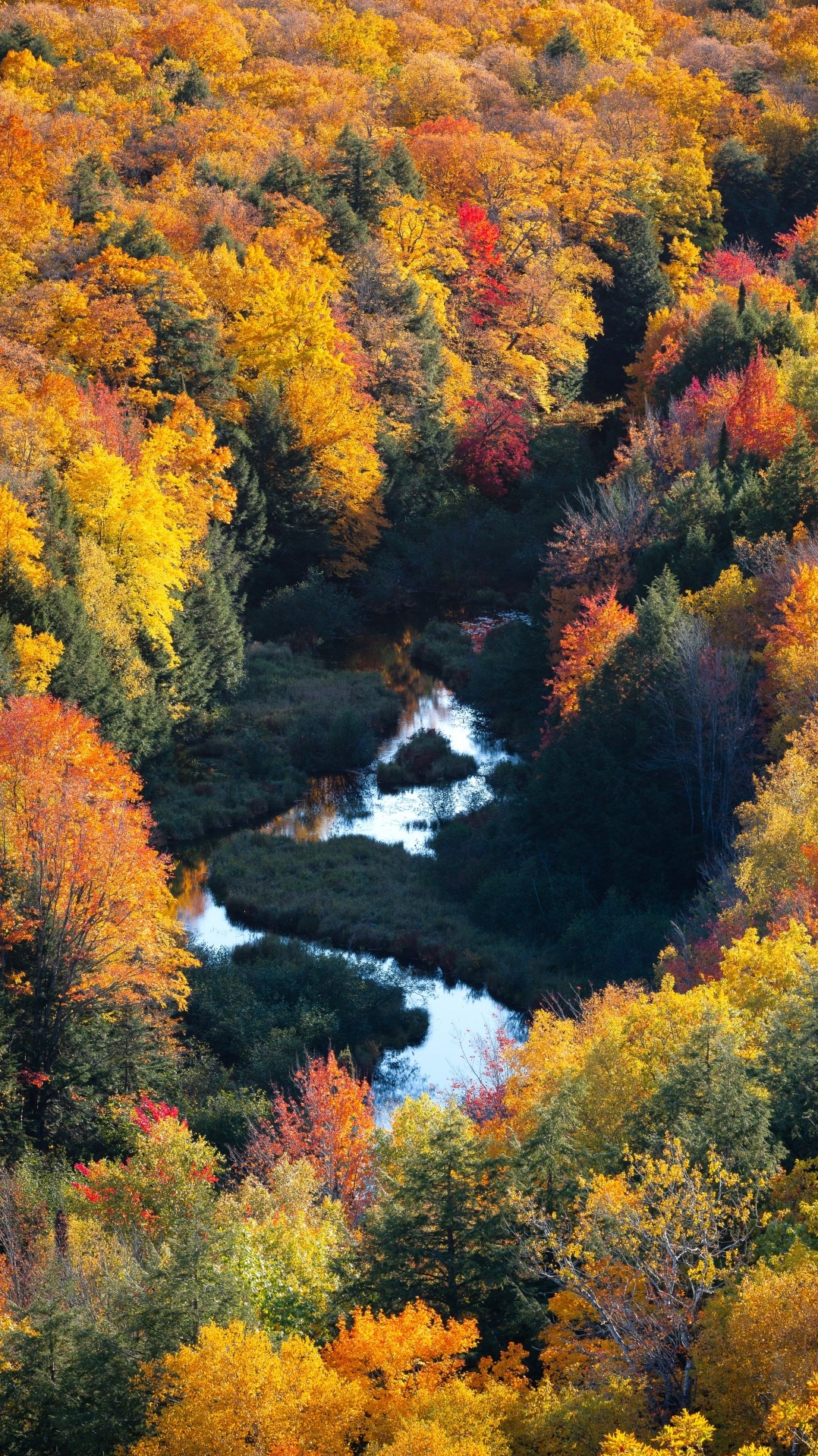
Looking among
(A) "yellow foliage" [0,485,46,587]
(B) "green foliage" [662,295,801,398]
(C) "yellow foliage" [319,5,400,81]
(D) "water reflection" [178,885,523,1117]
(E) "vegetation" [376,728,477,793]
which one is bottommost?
(D) "water reflection" [178,885,523,1117]

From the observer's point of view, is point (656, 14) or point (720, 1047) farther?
point (656, 14)

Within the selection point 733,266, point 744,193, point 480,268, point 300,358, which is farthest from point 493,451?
point 744,193

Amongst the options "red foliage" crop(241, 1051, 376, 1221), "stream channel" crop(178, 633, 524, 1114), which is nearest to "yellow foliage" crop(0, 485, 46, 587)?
"stream channel" crop(178, 633, 524, 1114)

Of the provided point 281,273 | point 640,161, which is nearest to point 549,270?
point 640,161

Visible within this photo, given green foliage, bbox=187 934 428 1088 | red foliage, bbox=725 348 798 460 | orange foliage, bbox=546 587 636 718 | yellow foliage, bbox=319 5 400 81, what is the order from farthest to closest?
yellow foliage, bbox=319 5 400 81 → red foliage, bbox=725 348 798 460 → orange foliage, bbox=546 587 636 718 → green foliage, bbox=187 934 428 1088

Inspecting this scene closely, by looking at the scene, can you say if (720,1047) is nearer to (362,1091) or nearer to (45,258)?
(362,1091)

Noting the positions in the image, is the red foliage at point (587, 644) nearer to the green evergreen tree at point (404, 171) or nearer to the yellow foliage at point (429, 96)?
the green evergreen tree at point (404, 171)

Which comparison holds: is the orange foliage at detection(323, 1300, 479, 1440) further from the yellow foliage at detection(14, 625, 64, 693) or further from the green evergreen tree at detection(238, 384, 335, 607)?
the green evergreen tree at detection(238, 384, 335, 607)
